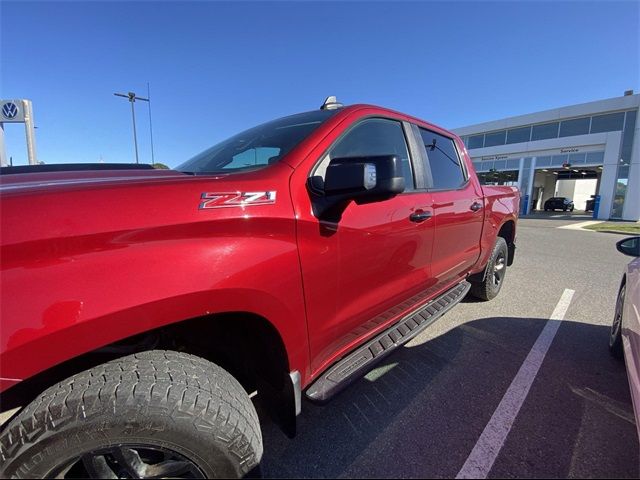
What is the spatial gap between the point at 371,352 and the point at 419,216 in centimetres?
98

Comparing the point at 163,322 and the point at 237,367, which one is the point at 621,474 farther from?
the point at 163,322

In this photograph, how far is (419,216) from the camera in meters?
2.38

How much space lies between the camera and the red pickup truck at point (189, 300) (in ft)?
3.46

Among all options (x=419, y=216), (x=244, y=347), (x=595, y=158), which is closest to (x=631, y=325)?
(x=419, y=216)

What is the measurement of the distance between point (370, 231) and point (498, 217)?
2.81 meters

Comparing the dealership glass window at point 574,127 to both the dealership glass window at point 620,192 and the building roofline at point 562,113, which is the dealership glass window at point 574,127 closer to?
the building roofline at point 562,113

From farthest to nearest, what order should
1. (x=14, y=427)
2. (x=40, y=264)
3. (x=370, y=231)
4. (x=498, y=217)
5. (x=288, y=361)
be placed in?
1. (x=498, y=217)
2. (x=370, y=231)
3. (x=288, y=361)
4. (x=14, y=427)
5. (x=40, y=264)

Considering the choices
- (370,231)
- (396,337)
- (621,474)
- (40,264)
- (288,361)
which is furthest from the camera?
(396,337)

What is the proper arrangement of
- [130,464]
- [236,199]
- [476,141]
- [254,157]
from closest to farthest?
[130,464] < [236,199] < [254,157] < [476,141]

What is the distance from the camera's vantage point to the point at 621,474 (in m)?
1.78

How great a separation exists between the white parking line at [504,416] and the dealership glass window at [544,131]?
2992 cm

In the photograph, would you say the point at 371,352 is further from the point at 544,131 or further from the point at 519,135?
the point at 519,135

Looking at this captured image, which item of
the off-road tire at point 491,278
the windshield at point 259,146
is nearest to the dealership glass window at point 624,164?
the off-road tire at point 491,278

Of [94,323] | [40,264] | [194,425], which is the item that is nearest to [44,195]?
[40,264]
